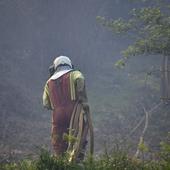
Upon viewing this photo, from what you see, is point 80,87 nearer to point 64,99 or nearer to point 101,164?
point 64,99

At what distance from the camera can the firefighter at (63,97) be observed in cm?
646

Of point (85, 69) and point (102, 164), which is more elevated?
point (85, 69)

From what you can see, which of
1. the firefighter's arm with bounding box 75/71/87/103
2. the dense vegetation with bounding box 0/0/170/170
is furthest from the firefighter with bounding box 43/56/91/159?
the dense vegetation with bounding box 0/0/170/170

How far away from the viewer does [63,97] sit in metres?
6.59

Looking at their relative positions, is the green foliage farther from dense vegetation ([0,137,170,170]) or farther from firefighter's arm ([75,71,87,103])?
dense vegetation ([0,137,170,170])

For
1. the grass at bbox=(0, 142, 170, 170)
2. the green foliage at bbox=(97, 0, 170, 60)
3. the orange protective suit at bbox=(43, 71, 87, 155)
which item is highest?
the green foliage at bbox=(97, 0, 170, 60)

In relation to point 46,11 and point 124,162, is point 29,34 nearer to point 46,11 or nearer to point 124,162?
point 46,11

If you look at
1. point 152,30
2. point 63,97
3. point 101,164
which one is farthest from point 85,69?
point 101,164

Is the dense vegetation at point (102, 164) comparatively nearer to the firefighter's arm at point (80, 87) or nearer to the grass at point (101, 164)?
the grass at point (101, 164)

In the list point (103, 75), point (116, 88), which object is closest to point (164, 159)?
point (116, 88)

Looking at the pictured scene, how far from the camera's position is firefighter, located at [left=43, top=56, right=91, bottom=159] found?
255 inches

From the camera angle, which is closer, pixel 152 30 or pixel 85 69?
pixel 152 30

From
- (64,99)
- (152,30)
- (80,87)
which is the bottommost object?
(64,99)

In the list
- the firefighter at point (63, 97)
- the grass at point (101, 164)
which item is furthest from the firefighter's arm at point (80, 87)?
the grass at point (101, 164)
